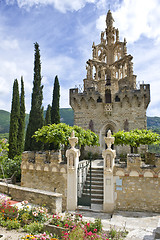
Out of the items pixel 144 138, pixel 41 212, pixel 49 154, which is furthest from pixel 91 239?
pixel 144 138

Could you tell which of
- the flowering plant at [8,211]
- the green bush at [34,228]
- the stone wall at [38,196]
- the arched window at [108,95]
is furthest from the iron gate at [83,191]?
the arched window at [108,95]

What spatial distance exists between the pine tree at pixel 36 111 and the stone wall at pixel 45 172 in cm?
589

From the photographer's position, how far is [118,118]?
21031 millimetres

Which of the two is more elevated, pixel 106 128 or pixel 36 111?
pixel 36 111

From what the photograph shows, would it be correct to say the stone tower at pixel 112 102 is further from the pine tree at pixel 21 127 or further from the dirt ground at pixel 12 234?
the dirt ground at pixel 12 234

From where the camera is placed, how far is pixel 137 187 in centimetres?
1001

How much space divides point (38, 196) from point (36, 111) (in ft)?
40.9

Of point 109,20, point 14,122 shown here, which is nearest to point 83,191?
point 14,122

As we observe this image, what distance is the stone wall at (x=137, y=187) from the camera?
986 centimetres

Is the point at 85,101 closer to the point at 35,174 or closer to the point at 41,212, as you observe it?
the point at 35,174

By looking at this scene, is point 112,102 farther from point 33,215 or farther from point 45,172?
point 33,215

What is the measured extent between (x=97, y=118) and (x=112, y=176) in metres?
11.9

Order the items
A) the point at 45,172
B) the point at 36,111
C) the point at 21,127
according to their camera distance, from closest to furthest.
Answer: the point at 45,172
the point at 36,111
the point at 21,127

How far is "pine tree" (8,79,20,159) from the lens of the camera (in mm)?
19292
